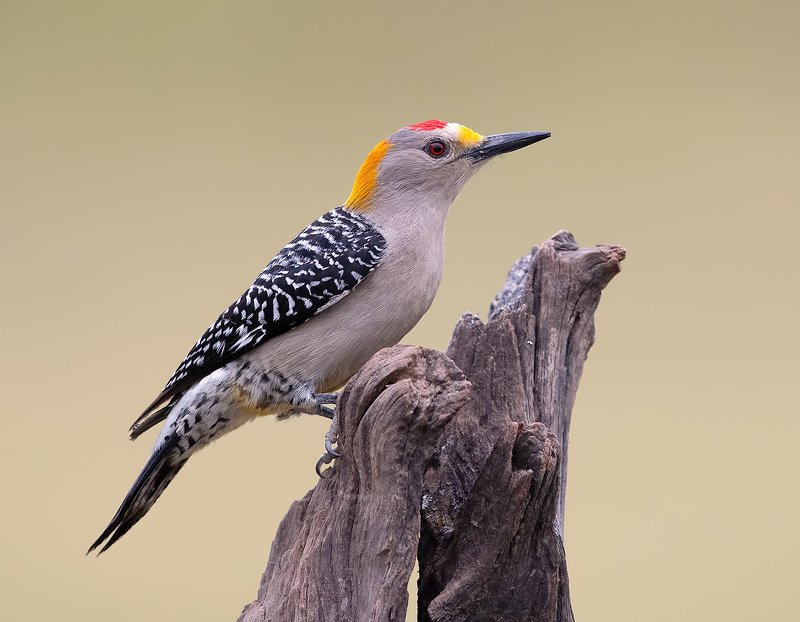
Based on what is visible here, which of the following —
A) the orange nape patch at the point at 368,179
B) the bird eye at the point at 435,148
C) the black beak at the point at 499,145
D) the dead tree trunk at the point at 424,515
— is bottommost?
the dead tree trunk at the point at 424,515

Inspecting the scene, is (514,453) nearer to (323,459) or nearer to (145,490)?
(323,459)

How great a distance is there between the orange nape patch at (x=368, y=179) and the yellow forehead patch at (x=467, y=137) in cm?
34

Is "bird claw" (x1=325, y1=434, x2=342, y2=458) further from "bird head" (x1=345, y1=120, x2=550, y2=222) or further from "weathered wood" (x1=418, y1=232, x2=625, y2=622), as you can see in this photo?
"bird head" (x1=345, y1=120, x2=550, y2=222)

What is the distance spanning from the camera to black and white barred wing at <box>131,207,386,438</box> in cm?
410

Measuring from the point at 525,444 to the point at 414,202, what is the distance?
156 cm

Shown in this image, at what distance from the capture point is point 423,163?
4.37 m

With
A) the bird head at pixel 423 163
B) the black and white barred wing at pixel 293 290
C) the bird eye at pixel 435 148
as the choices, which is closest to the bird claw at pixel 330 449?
the black and white barred wing at pixel 293 290

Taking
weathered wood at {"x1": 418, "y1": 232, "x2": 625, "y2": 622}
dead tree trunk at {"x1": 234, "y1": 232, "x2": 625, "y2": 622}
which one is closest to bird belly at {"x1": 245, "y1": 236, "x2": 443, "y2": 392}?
weathered wood at {"x1": 418, "y1": 232, "x2": 625, "y2": 622}

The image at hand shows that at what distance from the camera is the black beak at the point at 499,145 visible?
4434 millimetres

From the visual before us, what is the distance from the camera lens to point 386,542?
3.25 meters

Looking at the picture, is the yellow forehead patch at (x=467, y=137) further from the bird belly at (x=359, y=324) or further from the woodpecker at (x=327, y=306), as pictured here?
the bird belly at (x=359, y=324)

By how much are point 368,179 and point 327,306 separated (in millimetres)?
718

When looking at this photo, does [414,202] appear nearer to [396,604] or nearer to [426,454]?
[426,454]

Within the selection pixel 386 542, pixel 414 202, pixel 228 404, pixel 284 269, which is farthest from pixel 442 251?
pixel 386 542
